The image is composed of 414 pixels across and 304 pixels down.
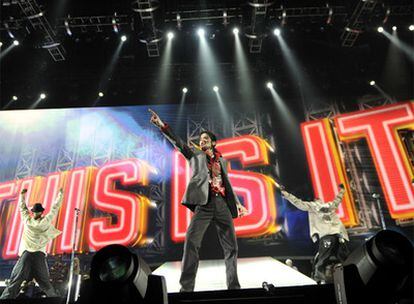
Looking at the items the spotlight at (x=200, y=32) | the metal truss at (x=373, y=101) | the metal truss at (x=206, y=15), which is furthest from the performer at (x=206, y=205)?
the metal truss at (x=373, y=101)

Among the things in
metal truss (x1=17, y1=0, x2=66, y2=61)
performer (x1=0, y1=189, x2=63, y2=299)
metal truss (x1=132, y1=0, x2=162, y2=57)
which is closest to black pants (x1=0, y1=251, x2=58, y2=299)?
performer (x1=0, y1=189, x2=63, y2=299)

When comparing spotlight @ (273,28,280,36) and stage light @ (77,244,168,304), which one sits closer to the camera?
stage light @ (77,244,168,304)

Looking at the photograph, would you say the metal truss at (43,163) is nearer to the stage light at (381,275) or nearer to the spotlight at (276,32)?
the spotlight at (276,32)

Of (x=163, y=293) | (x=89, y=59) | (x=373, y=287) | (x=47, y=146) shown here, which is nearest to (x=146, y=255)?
(x=47, y=146)

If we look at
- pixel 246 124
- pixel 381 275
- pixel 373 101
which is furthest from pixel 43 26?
pixel 373 101

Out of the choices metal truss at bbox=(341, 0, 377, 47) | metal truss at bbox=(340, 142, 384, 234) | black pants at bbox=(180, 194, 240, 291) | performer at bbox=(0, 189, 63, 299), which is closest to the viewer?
black pants at bbox=(180, 194, 240, 291)

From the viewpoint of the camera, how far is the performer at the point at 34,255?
4.33 meters

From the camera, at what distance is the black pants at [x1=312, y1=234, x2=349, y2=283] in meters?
4.94

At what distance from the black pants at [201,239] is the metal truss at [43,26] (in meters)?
4.47

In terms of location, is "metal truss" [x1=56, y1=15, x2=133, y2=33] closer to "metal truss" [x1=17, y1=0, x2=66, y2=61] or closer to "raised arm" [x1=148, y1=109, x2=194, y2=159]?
"metal truss" [x1=17, y1=0, x2=66, y2=61]

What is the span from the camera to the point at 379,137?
21.9 ft

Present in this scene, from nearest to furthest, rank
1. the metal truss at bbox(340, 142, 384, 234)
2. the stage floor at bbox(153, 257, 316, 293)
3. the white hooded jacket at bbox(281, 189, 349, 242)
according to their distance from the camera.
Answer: the stage floor at bbox(153, 257, 316, 293)
the white hooded jacket at bbox(281, 189, 349, 242)
the metal truss at bbox(340, 142, 384, 234)

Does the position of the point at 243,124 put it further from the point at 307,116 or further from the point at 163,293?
the point at 163,293

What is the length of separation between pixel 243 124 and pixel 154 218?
256cm
